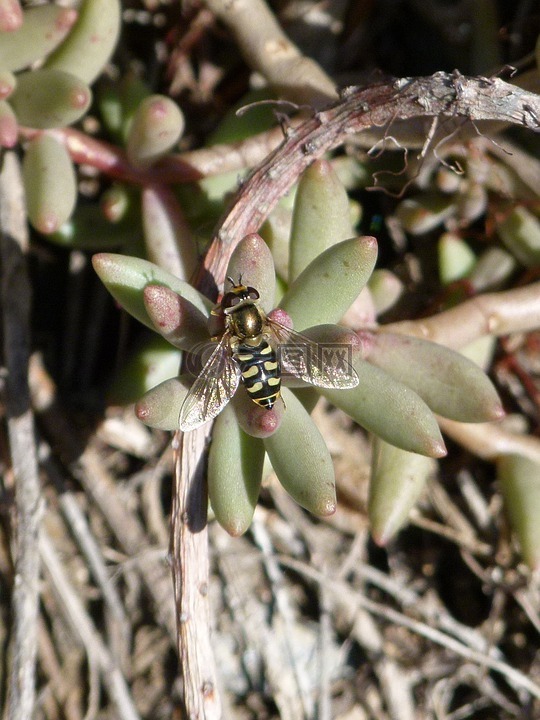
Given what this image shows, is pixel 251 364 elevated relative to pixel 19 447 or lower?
elevated

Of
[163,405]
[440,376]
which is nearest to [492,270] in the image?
[440,376]

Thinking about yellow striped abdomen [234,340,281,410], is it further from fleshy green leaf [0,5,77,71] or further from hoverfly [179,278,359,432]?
fleshy green leaf [0,5,77,71]

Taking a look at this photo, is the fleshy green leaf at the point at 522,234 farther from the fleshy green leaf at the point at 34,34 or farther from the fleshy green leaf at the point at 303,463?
the fleshy green leaf at the point at 34,34

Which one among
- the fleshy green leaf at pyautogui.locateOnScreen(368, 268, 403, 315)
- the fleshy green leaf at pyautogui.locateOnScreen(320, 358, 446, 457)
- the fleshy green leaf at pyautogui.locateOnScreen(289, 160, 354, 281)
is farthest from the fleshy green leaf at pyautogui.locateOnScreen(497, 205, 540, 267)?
the fleshy green leaf at pyautogui.locateOnScreen(320, 358, 446, 457)

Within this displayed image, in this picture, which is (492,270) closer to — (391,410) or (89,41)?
(391,410)

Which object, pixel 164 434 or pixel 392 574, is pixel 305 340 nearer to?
pixel 164 434

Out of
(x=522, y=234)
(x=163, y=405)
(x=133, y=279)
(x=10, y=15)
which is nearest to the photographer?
(x=163, y=405)
